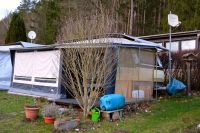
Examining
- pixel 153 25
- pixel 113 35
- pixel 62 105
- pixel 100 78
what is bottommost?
pixel 62 105

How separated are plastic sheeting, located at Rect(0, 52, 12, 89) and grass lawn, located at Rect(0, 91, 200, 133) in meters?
7.42

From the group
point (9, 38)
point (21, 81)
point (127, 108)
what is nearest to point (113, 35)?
point (127, 108)

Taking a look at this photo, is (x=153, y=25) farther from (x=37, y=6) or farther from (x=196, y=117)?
(x=196, y=117)

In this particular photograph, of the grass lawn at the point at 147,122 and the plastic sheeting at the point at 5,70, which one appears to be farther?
Answer: the plastic sheeting at the point at 5,70

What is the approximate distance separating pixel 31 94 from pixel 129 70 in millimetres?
5182

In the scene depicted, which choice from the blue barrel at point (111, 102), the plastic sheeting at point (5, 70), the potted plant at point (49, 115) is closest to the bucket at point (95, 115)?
the blue barrel at point (111, 102)

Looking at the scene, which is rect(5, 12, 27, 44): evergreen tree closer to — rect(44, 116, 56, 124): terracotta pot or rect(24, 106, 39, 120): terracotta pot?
rect(24, 106, 39, 120): terracotta pot

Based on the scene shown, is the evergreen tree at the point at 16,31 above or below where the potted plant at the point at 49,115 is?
above

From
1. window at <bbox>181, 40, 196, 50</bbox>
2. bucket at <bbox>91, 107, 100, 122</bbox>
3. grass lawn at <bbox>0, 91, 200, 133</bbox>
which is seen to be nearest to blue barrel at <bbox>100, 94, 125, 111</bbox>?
bucket at <bbox>91, 107, 100, 122</bbox>

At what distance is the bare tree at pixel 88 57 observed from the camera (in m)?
10.9

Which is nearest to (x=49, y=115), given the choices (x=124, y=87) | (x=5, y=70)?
(x=124, y=87)

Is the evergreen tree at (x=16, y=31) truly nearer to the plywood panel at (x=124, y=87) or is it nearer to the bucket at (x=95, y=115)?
the plywood panel at (x=124, y=87)

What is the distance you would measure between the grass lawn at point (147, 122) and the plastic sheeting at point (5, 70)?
7.42 m

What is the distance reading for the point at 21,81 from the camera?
17125 mm
